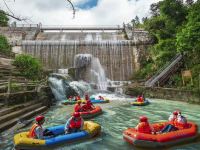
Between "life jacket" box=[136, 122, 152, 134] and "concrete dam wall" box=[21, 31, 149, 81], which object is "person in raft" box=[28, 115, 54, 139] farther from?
"concrete dam wall" box=[21, 31, 149, 81]

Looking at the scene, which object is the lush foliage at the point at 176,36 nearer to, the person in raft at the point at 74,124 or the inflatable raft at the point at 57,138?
the inflatable raft at the point at 57,138

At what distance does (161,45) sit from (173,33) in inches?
136

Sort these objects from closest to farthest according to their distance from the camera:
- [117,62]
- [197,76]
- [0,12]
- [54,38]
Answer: [0,12]
[197,76]
[117,62]
[54,38]

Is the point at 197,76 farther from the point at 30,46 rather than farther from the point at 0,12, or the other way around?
the point at 30,46

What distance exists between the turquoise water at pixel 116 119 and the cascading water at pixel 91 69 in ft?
46.0

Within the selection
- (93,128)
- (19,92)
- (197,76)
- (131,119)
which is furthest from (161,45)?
(93,128)

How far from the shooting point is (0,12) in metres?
6.81

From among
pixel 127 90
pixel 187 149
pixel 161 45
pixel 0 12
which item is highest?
pixel 161 45

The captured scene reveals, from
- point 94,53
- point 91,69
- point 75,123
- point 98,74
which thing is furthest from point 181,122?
point 94,53

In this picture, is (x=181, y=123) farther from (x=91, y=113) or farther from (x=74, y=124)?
(x=91, y=113)

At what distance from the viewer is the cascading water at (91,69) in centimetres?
3921

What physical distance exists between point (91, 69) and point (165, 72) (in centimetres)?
1218

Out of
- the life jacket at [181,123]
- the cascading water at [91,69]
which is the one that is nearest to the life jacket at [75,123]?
the life jacket at [181,123]

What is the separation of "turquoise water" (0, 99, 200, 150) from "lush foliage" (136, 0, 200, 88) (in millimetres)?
5985
